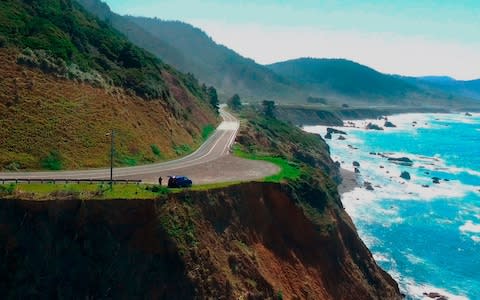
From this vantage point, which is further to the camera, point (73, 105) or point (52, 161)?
point (73, 105)

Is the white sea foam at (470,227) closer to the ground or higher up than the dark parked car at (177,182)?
closer to the ground

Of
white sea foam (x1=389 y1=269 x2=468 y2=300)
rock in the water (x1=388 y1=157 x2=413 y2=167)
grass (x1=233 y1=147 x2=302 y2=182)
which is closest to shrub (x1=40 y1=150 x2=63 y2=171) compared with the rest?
grass (x1=233 y1=147 x2=302 y2=182)

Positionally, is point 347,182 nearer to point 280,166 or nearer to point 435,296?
point 435,296

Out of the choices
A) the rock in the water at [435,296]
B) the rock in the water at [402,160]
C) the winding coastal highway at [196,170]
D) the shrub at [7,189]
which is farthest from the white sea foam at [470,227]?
the shrub at [7,189]

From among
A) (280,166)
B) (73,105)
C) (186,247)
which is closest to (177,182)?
(186,247)

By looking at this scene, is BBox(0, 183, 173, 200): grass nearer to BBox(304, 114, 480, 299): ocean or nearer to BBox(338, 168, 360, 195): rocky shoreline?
BBox(304, 114, 480, 299): ocean

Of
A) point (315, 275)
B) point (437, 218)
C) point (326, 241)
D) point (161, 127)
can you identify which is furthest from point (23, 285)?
point (437, 218)

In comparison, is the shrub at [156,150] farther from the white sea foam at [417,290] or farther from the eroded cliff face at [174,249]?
the white sea foam at [417,290]
